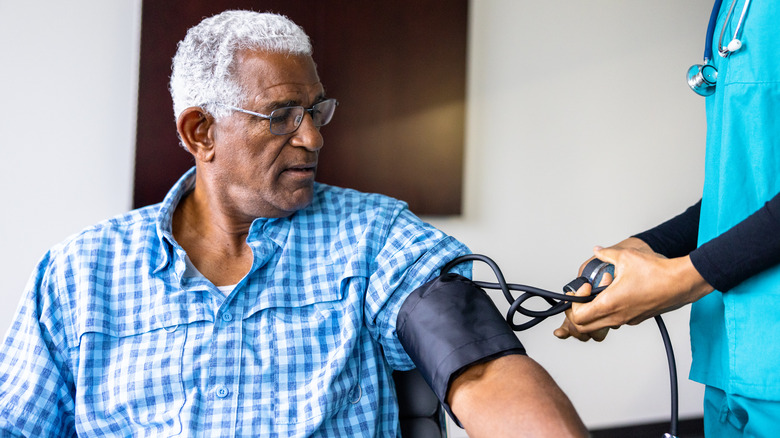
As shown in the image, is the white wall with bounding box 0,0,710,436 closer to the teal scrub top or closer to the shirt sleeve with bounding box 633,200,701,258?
the shirt sleeve with bounding box 633,200,701,258

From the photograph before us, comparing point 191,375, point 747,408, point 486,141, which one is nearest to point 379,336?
point 191,375

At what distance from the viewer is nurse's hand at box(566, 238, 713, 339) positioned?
90 cm

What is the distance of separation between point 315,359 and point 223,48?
2.14 ft

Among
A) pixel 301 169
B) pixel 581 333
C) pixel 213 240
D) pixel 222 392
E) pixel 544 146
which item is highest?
pixel 544 146

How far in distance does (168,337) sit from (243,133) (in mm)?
429

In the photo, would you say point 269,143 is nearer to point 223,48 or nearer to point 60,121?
point 223,48

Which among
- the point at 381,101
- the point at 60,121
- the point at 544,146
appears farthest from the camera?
the point at 544,146

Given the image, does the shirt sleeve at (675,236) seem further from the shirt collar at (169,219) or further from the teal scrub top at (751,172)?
the shirt collar at (169,219)

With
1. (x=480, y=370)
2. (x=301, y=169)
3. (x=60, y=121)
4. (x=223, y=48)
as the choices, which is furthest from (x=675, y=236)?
(x=60, y=121)

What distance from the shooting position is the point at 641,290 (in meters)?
0.91

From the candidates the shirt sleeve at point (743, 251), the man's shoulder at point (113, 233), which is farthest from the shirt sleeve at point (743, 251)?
the man's shoulder at point (113, 233)

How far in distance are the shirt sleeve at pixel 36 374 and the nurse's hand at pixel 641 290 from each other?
96cm

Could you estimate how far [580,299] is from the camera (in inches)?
38.1

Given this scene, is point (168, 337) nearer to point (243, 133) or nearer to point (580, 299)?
point (243, 133)
